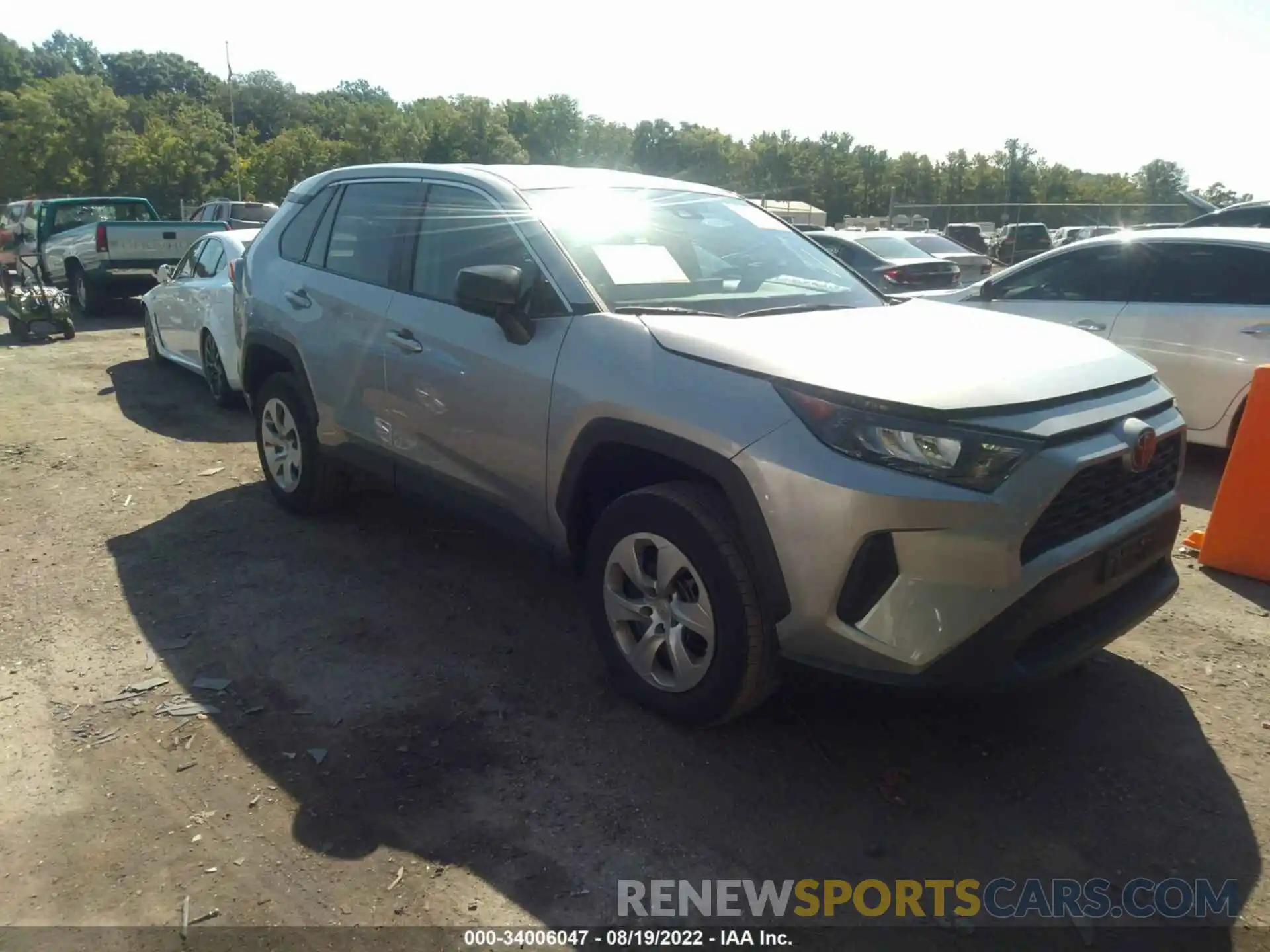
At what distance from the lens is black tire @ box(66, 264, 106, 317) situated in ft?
49.3

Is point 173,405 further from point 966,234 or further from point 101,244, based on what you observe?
point 966,234

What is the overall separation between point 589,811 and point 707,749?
502 millimetres

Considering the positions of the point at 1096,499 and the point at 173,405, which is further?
the point at 173,405

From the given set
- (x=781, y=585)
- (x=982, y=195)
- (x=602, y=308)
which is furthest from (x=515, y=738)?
(x=982, y=195)

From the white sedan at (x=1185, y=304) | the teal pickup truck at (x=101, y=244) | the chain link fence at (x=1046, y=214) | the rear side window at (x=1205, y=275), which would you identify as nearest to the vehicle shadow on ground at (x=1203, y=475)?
the white sedan at (x=1185, y=304)

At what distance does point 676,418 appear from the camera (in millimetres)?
3098

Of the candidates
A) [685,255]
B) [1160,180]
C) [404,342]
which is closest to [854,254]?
[685,255]

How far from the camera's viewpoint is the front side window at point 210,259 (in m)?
8.59

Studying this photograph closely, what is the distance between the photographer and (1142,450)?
9.93ft

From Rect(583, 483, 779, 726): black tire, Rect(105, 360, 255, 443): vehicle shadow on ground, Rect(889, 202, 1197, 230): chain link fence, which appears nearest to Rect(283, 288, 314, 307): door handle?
Rect(583, 483, 779, 726): black tire

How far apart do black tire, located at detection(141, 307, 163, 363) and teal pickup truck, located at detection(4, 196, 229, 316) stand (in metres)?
2.76

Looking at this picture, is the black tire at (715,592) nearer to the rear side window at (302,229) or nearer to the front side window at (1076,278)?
the rear side window at (302,229)

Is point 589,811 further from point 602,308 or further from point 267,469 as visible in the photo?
point 267,469

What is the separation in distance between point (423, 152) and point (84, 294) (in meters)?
39.7
